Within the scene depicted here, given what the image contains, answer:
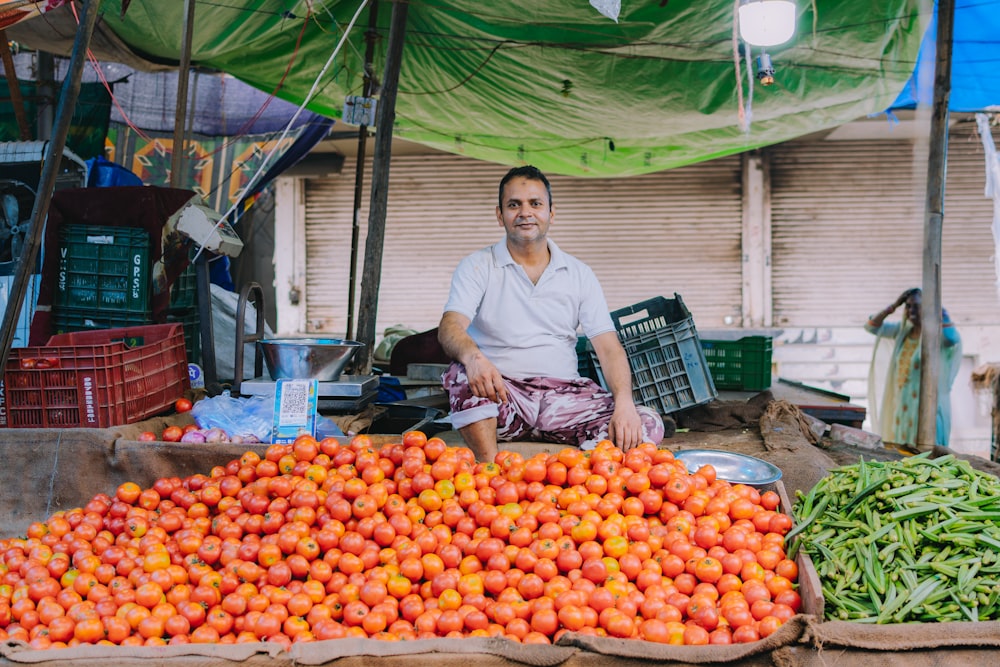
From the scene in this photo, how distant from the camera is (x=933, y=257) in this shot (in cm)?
509

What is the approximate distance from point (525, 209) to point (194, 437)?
2037 millimetres

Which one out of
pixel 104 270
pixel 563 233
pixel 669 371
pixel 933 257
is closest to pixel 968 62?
pixel 933 257

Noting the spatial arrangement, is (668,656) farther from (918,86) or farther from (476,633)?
(918,86)

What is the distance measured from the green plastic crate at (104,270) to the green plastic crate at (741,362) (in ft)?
14.1

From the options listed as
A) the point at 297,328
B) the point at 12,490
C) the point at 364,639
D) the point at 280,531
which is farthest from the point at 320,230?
the point at 364,639

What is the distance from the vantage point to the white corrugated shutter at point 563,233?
10.1 metres

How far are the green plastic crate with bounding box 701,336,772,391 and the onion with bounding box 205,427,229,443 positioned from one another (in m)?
3.85

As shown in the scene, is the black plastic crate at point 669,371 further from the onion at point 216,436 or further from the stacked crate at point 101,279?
the stacked crate at point 101,279

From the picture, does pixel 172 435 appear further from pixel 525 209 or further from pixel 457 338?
pixel 525 209

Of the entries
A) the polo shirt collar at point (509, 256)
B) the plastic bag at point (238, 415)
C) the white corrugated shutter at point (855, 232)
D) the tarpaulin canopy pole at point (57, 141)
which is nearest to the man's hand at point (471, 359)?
the polo shirt collar at point (509, 256)

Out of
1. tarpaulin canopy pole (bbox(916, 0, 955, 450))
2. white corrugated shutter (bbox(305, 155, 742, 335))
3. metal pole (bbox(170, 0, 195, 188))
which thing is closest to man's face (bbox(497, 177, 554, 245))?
tarpaulin canopy pole (bbox(916, 0, 955, 450))

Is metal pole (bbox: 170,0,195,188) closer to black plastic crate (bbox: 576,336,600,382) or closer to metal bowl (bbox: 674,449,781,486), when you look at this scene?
black plastic crate (bbox: 576,336,600,382)

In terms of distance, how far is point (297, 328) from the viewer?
1029 cm

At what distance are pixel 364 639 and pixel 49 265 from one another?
13.7 ft
